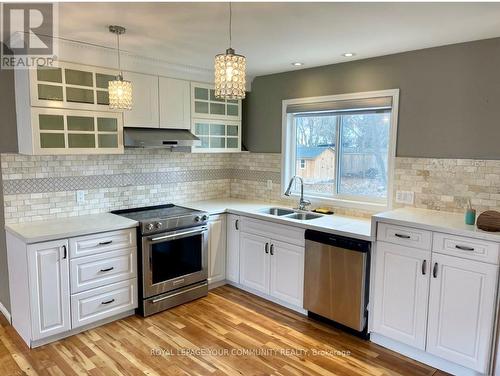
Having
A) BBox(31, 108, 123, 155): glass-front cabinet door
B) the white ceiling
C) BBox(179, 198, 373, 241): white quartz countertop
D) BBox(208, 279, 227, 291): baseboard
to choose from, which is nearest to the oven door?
BBox(208, 279, 227, 291): baseboard

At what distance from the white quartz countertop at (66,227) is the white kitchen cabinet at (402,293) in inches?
82.3

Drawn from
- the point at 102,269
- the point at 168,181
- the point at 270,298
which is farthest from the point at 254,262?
the point at 102,269

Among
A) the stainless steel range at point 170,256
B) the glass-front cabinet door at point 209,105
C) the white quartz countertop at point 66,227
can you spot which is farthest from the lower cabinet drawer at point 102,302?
the glass-front cabinet door at point 209,105

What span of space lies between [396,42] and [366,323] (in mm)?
2222

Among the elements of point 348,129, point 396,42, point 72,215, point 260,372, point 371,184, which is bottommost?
point 260,372

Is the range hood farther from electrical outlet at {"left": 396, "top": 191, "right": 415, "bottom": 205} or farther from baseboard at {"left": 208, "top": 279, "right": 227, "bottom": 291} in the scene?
electrical outlet at {"left": 396, "top": 191, "right": 415, "bottom": 205}

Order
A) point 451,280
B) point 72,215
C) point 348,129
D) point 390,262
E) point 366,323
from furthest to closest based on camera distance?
1. point 348,129
2. point 72,215
3. point 366,323
4. point 390,262
5. point 451,280

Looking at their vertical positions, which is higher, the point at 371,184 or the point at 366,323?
the point at 371,184

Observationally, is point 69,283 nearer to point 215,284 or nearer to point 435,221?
point 215,284

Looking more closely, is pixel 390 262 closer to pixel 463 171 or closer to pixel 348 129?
pixel 463 171

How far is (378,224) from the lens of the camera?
9.19ft

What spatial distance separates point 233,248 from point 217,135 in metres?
1.29

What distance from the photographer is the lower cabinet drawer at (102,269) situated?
2.92m

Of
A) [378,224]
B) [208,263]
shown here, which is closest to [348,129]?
[378,224]
